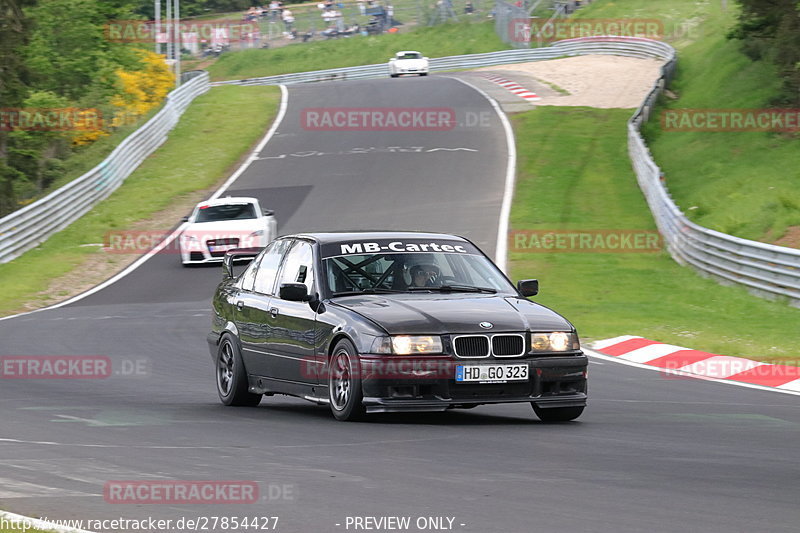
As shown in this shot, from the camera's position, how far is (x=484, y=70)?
218 ft

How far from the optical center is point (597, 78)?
57.3 m

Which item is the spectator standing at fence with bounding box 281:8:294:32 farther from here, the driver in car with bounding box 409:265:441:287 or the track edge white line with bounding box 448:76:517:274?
the driver in car with bounding box 409:265:441:287

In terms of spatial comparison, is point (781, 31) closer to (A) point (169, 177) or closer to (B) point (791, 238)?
(B) point (791, 238)

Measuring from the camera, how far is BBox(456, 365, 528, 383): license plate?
9.59m

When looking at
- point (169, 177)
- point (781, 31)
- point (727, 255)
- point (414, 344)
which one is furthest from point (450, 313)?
point (169, 177)

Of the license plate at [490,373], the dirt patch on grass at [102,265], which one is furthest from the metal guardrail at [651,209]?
the license plate at [490,373]

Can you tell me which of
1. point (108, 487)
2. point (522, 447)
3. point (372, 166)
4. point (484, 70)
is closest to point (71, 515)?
point (108, 487)

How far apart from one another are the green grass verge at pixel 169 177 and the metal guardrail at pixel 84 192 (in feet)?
0.83

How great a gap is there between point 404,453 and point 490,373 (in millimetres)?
1471

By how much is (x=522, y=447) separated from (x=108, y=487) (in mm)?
2783

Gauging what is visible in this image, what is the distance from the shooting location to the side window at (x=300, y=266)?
10906mm

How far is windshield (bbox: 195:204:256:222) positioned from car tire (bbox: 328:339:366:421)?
18.0 meters

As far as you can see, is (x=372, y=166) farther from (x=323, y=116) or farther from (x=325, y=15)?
(x=325, y=15)

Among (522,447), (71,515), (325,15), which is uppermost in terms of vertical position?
(71,515)
